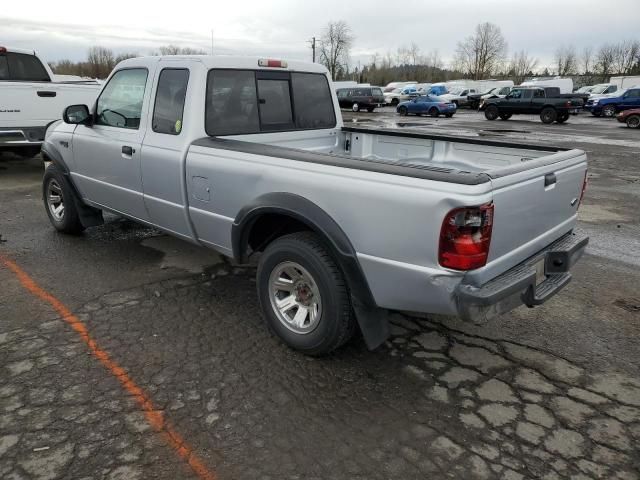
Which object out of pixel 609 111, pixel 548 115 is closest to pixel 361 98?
pixel 548 115

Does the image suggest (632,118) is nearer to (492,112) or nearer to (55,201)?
(492,112)

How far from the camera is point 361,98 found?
35.0m

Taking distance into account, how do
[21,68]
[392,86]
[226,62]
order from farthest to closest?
[392,86] < [21,68] < [226,62]

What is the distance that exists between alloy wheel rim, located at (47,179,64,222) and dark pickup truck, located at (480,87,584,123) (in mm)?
26061

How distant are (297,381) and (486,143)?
2.44m

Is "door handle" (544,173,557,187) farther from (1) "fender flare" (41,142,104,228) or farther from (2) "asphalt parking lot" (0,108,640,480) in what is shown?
(1) "fender flare" (41,142,104,228)

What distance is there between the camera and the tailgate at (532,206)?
2675 mm

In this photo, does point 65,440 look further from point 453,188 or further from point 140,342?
point 453,188

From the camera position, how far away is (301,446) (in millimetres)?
2553

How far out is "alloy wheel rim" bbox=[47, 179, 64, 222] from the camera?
5.79m

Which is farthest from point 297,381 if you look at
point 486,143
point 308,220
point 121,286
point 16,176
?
point 16,176

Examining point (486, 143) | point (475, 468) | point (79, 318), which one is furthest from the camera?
point (486, 143)

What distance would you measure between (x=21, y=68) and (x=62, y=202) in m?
5.79

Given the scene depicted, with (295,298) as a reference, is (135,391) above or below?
below
